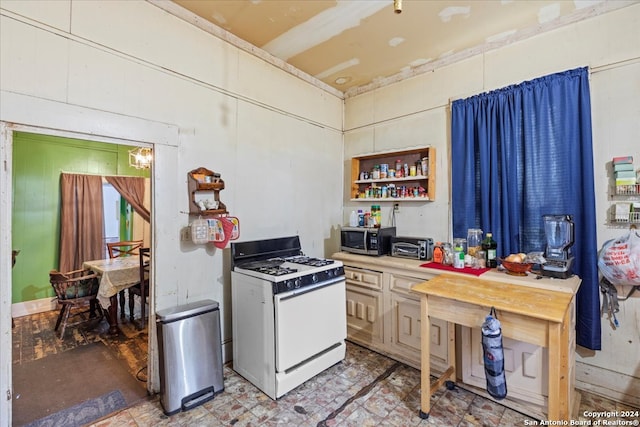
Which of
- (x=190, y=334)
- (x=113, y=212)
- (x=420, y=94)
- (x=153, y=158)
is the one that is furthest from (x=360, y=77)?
(x=113, y=212)

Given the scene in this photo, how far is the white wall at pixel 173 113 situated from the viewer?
1.76 m

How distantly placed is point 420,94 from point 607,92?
1.49m

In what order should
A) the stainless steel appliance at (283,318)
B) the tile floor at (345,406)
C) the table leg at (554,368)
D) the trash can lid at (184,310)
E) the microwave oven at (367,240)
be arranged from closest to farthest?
the table leg at (554,368) < the tile floor at (345,406) < the trash can lid at (184,310) < the stainless steel appliance at (283,318) < the microwave oven at (367,240)

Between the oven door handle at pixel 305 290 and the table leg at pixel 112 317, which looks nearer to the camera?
the oven door handle at pixel 305 290

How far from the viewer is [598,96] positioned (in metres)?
2.25

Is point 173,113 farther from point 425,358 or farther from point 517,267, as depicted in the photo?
point 517,267

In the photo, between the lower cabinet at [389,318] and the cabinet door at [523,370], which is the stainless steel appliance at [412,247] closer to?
the lower cabinet at [389,318]

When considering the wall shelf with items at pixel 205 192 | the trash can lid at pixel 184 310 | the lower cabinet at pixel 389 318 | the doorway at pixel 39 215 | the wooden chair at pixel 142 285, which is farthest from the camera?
the doorway at pixel 39 215

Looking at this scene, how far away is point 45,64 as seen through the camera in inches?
71.3

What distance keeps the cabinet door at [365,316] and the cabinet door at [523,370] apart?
88cm

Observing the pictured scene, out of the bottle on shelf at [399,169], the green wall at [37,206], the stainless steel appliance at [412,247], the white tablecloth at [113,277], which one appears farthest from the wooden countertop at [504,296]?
the green wall at [37,206]

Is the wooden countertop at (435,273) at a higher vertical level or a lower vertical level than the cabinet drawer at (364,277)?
higher

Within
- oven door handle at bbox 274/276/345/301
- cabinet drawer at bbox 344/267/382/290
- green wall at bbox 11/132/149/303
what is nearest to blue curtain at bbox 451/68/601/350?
cabinet drawer at bbox 344/267/382/290

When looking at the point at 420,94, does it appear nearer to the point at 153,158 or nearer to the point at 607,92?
the point at 607,92
